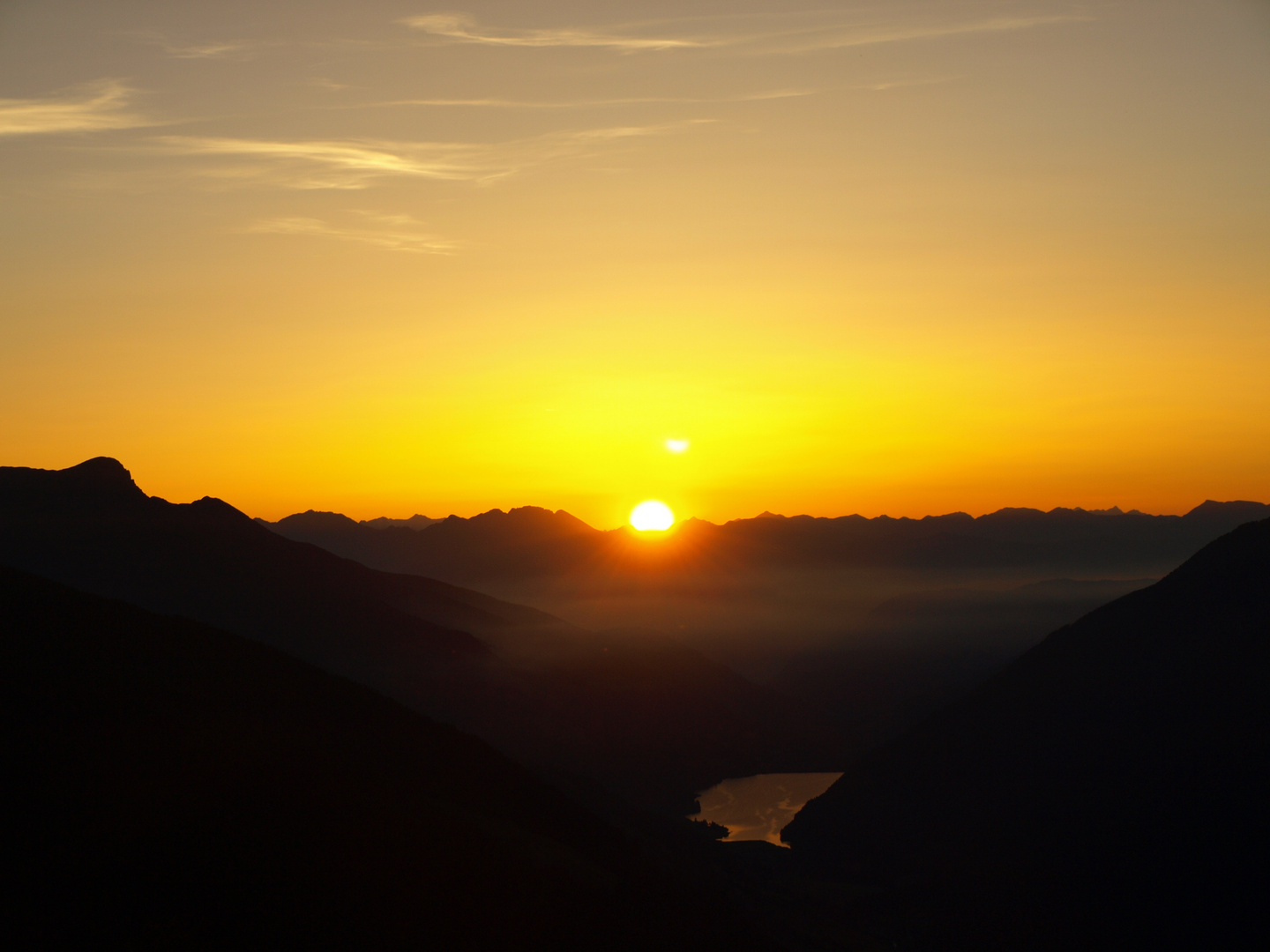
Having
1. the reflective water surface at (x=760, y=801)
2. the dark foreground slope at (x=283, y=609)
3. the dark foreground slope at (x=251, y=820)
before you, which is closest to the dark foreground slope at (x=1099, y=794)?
the reflective water surface at (x=760, y=801)

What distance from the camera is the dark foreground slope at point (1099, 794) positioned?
78.8 meters

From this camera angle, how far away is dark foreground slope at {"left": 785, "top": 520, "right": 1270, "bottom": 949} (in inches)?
3103

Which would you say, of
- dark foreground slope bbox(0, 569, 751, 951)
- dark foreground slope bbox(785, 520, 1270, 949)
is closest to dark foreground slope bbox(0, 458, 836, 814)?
dark foreground slope bbox(785, 520, 1270, 949)

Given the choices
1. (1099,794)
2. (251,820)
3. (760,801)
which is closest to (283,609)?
(760,801)

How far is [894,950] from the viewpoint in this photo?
8562cm

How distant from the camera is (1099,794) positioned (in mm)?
92938

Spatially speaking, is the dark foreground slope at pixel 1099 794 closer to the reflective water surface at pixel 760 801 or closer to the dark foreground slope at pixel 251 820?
the reflective water surface at pixel 760 801

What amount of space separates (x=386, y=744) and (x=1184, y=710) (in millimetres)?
76797

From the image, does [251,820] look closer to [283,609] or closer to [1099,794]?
[1099,794]

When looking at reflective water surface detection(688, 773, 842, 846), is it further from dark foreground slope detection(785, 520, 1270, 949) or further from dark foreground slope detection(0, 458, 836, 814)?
dark foreground slope detection(785, 520, 1270, 949)

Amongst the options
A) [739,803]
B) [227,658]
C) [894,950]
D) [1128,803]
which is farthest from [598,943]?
[739,803]

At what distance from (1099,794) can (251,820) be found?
262 feet

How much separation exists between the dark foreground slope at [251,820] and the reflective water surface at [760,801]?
265 feet

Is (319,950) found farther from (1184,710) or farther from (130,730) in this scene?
(1184,710)
